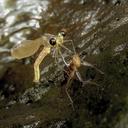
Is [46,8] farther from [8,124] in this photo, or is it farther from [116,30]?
[8,124]

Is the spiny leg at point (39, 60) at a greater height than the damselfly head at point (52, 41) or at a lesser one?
lesser

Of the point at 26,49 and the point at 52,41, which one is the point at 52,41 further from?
the point at 26,49

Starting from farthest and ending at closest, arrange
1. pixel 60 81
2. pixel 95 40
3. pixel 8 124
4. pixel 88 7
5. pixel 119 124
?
pixel 88 7 → pixel 95 40 → pixel 60 81 → pixel 8 124 → pixel 119 124

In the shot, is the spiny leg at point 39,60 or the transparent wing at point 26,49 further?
the spiny leg at point 39,60

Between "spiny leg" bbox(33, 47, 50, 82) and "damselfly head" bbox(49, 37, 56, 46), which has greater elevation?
"damselfly head" bbox(49, 37, 56, 46)

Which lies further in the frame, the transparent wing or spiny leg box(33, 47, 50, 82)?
spiny leg box(33, 47, 50, 82)

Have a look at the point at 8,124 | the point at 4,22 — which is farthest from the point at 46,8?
the point at 8,124

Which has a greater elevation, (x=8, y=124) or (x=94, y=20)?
(x=94, y=20)

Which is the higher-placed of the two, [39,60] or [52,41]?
[52,41]

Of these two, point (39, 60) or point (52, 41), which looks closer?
point (52, 41)

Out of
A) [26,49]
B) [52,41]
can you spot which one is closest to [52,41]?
[52,41]

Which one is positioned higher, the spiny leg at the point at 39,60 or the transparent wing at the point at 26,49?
the transparent wing at the point at 26,49
